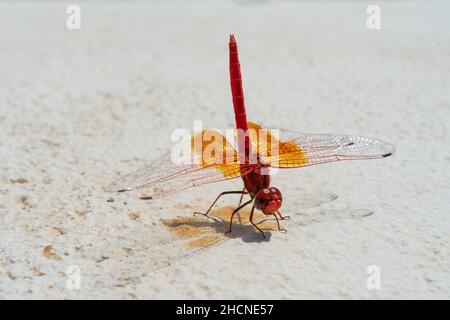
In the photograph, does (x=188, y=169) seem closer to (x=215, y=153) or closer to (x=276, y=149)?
(x=215, y=153)

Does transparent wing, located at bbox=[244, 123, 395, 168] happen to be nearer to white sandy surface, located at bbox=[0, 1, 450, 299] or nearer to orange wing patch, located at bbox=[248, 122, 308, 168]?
orange wing patch, located at bbox=[248, 122, 308, 168]

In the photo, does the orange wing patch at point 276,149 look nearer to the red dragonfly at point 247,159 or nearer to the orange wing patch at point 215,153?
the red dragonfly at point 247,159

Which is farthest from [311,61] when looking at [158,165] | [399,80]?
[158,165]

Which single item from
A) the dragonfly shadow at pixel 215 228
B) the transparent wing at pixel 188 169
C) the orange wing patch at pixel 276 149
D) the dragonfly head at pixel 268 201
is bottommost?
the dragonfly shadow at pixel 215 228

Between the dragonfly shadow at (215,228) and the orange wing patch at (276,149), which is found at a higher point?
the orange wing patch at (276,149)

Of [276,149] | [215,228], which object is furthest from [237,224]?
[276,149]

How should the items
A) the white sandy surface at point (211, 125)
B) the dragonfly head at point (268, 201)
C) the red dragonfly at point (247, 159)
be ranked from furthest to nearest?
the red dragonfly at point (247, 159) → the dragonfly head at point (268, 201) → the white sandy surface at point (211, 125)

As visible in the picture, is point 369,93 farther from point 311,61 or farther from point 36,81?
point 36,81

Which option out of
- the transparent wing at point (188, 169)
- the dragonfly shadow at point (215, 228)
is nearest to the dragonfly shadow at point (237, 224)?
the dragonfly shadow at point (215, 228)
